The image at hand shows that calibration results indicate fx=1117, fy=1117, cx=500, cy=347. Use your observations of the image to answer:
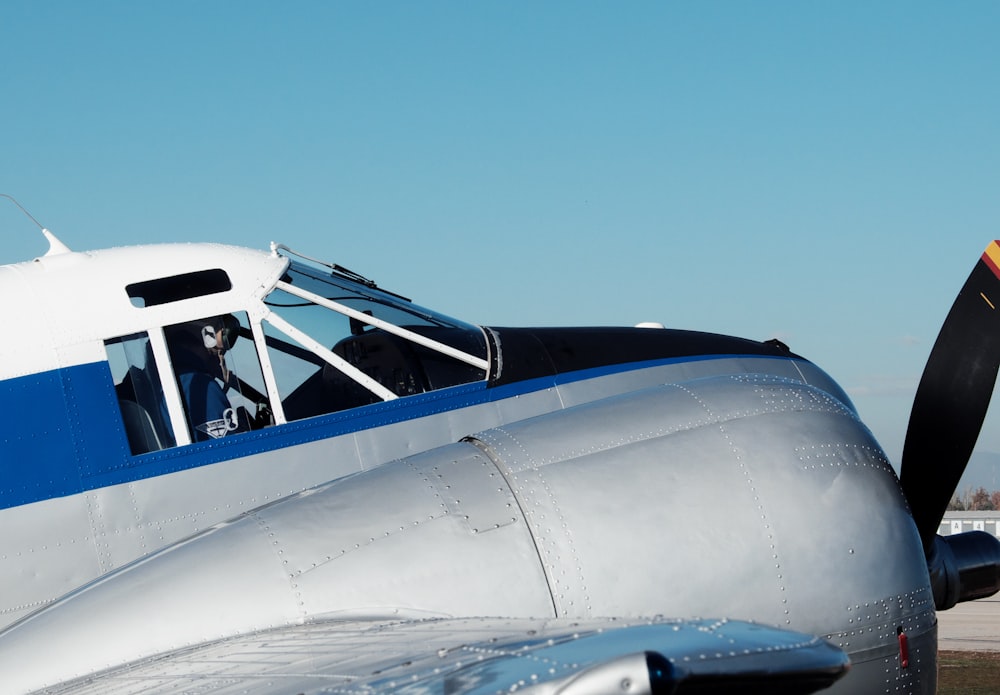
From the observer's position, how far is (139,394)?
6965 mm

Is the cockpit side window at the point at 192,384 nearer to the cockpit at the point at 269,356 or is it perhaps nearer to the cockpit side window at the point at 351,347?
the cockpit at the point at 269,356

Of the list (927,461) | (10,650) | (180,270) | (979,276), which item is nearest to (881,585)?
(927,461)

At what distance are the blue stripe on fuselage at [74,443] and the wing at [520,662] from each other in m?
2.23

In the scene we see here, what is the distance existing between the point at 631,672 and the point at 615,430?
3.09 metres

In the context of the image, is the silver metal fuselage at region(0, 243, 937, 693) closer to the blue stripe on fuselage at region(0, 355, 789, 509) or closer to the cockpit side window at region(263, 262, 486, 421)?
the blue stripe on fuselage at region(0, 355, 789, 509)

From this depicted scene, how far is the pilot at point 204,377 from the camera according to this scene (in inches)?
277

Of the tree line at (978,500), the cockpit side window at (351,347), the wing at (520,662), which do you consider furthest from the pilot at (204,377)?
the tree line at (978,500)

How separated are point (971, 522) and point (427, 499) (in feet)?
96.7

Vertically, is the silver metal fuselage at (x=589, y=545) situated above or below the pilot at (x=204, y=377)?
below

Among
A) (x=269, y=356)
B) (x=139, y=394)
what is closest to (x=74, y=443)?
(x=139, y=394)

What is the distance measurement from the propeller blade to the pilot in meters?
4.43

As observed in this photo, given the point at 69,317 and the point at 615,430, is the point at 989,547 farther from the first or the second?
the point at 69,317

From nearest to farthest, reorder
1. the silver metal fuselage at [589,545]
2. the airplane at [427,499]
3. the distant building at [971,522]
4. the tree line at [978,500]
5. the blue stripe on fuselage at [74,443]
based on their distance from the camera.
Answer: the airplane at [427,499]
the silver metal fuselage at [589,545]
the blue stripe on fuselage at [74,443]
the distant building at [971,522]
the tree line at [978,500]

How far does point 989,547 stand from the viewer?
723cm
